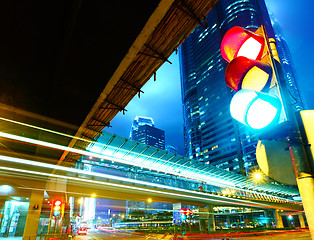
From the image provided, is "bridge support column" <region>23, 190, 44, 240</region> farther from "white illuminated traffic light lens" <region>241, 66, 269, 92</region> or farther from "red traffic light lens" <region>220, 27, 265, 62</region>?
"white illuminated traffic light lens" <region>241, 66, 269, 92</region>

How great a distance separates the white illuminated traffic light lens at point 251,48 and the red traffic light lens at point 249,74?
1.57 ft

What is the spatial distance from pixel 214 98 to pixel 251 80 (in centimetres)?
14357

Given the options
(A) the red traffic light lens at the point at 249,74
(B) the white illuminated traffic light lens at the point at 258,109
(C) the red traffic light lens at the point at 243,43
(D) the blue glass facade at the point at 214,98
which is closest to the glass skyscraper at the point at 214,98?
(D) the blue glass facade at the point at 214,98

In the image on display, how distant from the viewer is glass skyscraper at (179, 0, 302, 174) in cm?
11574

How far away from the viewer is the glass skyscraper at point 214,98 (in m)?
116

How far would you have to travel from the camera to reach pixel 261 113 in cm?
196

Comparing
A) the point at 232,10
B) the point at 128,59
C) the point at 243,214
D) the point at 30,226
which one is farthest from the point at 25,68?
the point at 232,10

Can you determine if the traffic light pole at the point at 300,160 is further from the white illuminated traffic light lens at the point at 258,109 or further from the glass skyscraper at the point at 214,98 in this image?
the glass skyscraper at the point at 214,98

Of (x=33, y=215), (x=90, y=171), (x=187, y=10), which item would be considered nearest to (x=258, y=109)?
(x=187, y=10)

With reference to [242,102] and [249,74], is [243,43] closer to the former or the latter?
[249,74]

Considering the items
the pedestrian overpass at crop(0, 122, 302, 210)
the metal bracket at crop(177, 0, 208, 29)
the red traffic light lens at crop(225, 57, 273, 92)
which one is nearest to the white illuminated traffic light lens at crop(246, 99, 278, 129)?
the red traffic light lens at crop(225, 57, 273, 92)

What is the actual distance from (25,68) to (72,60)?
179 centimetres

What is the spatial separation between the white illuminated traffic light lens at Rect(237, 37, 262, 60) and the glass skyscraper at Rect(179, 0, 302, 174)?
115727mm

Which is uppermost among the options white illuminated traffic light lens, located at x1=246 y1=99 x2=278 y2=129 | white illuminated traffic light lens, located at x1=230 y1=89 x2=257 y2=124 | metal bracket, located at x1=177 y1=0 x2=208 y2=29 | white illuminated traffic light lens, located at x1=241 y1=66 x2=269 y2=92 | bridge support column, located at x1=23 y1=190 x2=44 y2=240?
metal bracket, located at x1=177 y1=0 x2=208 y2=29
